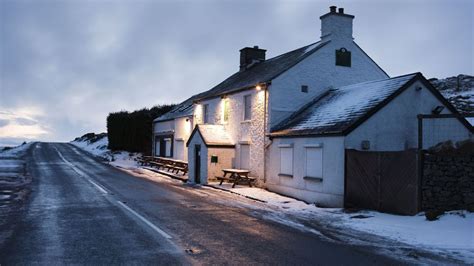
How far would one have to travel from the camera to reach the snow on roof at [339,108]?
17.5m

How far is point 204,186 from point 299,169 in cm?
656

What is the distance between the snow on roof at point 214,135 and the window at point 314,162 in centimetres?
810

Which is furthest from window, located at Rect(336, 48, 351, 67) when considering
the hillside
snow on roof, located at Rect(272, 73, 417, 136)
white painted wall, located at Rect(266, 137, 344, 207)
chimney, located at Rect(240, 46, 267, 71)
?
the hillside

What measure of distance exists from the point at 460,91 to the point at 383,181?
126 feet

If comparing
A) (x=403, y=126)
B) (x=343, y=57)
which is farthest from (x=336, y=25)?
(x=403, y=126)

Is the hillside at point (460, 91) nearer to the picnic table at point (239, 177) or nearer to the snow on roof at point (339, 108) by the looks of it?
the snow on roof at point (339, 108)

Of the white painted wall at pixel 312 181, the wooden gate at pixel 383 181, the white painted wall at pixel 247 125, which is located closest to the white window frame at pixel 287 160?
the white painted wall at pixel 312 181

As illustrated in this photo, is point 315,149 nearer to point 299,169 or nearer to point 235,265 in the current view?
point 299,169

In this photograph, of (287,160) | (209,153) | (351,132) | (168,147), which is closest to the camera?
(351,132)

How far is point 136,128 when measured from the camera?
4822 centimetres

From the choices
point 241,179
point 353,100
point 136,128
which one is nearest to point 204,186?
point 241,179

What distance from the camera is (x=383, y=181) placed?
14.4 meters

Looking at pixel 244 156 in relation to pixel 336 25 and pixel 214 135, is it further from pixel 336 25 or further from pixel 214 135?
A: pixel 336 25

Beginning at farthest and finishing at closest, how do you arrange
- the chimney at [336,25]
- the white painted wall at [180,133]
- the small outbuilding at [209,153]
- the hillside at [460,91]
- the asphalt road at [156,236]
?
the hillside at [460,91] < the white painted wall at [180,133] < the small outbuilding at [209,153] < the chimney at [336,25] < the asphalt road at [156,236]
